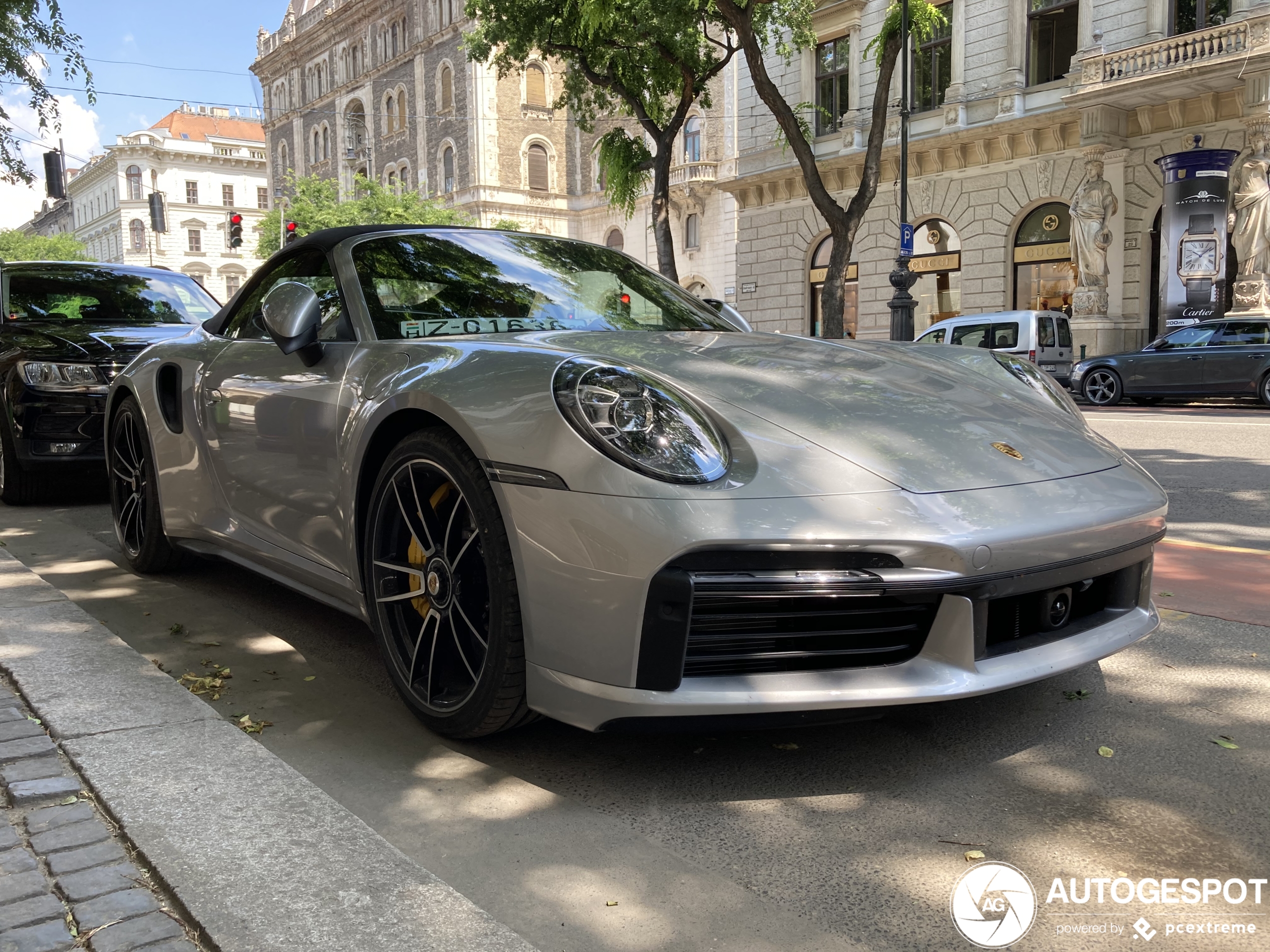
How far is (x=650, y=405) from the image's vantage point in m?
2.40

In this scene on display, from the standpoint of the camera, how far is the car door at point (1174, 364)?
53.3 feet

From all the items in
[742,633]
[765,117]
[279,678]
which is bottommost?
[279,678]

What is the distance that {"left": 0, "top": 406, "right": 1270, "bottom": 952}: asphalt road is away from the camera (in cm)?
190

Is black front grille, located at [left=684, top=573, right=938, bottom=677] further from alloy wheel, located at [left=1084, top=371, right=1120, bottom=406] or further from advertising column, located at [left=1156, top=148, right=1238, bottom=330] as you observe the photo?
advertising column, located at [left=1156, top=148, right=1238, bottom=330]

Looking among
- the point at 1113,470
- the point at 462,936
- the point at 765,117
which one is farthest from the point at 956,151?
the point at 462,936

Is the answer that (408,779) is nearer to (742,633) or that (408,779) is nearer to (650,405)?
(742,633)

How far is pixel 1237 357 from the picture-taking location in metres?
15.8

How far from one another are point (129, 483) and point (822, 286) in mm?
24740

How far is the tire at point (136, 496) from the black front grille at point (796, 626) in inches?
114

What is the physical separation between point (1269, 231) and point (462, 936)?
22.2m

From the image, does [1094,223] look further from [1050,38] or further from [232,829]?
[232,829]

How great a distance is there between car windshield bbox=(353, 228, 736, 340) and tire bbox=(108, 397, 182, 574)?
1609mm

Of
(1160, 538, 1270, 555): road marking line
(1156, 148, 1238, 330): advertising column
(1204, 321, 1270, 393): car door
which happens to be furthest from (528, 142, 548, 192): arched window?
(1160, 538, 1270, 555): road marking line

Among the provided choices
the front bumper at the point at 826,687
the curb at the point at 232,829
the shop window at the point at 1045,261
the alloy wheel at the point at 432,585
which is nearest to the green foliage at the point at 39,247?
the shop window at the point at 1045,261
